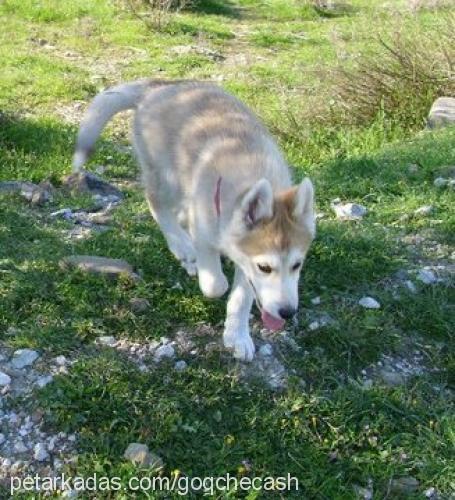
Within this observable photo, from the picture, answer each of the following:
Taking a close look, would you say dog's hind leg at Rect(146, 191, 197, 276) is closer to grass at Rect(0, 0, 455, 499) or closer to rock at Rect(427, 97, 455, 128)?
grass at Rect(0, 0, 455, 499)

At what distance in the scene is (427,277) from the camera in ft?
14.9

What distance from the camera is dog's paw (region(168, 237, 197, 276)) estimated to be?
4.40m

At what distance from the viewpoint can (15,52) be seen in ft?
34.1

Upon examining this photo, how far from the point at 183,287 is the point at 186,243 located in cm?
36

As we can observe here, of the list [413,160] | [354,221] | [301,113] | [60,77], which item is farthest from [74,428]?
[60,77]

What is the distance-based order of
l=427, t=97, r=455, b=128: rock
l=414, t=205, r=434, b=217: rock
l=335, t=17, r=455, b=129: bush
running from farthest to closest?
1. l=335, t=17, r=455, b=129: bush
2. l=427, t=97, r=455, b=128: rock
3. l=414, t=205, r=434, b=217: rock

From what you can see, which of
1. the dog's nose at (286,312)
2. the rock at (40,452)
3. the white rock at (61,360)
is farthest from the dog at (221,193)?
the rock at (40,452)

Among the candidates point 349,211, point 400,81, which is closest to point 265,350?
point 349,211

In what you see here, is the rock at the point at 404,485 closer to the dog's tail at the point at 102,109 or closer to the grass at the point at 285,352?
the grass at the point at 285,352

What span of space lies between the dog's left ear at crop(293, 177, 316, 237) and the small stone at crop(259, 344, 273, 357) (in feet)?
2.18

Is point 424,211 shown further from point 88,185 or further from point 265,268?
point 88,185

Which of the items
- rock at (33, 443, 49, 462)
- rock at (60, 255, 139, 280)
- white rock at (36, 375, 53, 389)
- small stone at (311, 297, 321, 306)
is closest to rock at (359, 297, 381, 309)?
small stone at (311, 297, 321, 306)

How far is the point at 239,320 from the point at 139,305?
566 mm

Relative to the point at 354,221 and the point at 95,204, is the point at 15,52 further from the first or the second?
the point at 354,221
